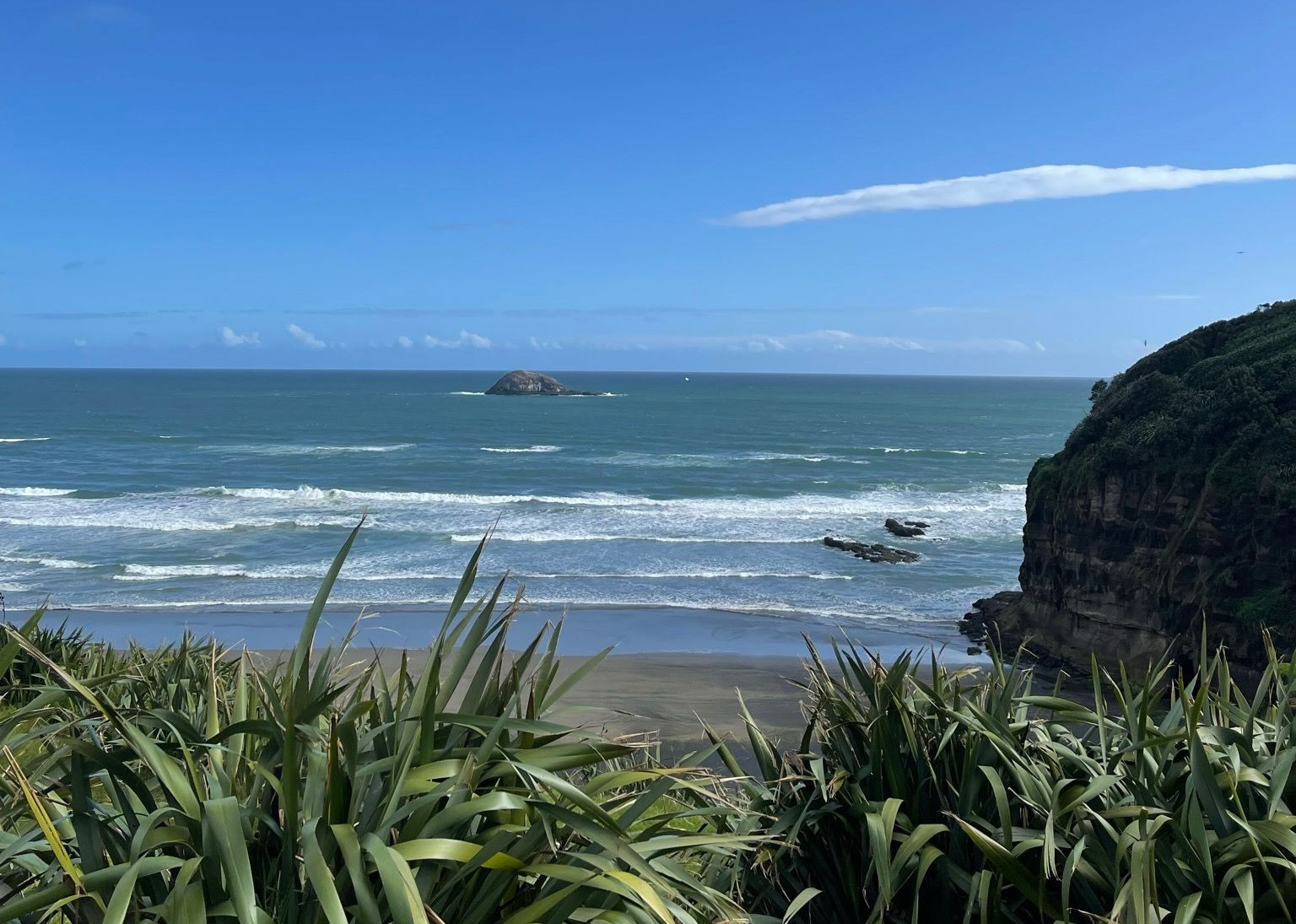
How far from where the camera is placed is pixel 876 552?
96.6 feet

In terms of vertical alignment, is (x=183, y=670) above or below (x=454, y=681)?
below

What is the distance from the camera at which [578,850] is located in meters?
2.58

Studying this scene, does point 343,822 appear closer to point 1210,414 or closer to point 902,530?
point 1210,414

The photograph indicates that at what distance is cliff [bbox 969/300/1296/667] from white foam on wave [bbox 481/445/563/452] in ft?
137

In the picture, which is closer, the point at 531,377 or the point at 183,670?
the point at 183,670

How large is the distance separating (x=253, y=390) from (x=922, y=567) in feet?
453

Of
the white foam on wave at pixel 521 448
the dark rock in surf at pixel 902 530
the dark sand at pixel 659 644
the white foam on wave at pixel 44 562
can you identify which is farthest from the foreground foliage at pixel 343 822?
the white foam on wave at pixel 521 448

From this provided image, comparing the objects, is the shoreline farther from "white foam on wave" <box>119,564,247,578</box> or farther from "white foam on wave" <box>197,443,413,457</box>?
"white foam on wave" <box>197,443,413,457</box>

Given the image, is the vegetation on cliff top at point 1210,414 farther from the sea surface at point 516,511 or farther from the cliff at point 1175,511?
the sea surface at point 516,511

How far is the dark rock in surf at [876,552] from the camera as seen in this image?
95.2ft

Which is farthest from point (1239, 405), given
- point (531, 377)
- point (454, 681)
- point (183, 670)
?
point (531, 377)

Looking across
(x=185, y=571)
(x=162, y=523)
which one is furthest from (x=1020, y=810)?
(x=162, y=523)

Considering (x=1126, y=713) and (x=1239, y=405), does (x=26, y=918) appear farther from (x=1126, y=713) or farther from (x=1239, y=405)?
(x=1239, y=405)

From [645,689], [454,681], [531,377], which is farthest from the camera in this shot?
[531,377]
